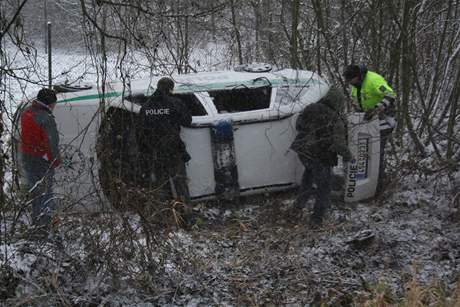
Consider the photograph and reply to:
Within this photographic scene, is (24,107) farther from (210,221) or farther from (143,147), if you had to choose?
(210,221)

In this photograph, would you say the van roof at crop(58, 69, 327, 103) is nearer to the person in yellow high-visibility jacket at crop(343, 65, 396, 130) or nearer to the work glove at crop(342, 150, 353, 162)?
the person in yellow high-visibility jacket at crop(343, 65, 396, 130)

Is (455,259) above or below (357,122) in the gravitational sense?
below

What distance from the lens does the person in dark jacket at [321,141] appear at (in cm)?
715

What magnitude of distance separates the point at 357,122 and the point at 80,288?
403cm

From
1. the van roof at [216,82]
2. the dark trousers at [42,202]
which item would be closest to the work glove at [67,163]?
the dark trousers at [42,202]

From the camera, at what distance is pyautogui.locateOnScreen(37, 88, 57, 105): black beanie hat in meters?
6.52

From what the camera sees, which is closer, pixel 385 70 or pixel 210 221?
pixel 210 221

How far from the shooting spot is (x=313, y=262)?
6.13 metres

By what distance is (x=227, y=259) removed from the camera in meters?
6.21

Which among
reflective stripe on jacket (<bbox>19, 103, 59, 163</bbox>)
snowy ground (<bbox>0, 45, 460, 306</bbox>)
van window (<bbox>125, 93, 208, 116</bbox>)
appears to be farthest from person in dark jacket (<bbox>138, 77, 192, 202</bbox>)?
reflective stripe on jacket (<bbox>19, 103, 59, 163</bbox>)

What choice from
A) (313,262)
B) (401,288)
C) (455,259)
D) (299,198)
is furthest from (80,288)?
(455,259)

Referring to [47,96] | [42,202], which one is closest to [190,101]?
[47,96]

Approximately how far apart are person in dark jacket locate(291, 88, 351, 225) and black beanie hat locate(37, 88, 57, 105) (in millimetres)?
2795

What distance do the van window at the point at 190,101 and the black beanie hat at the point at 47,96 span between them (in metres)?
1.03
